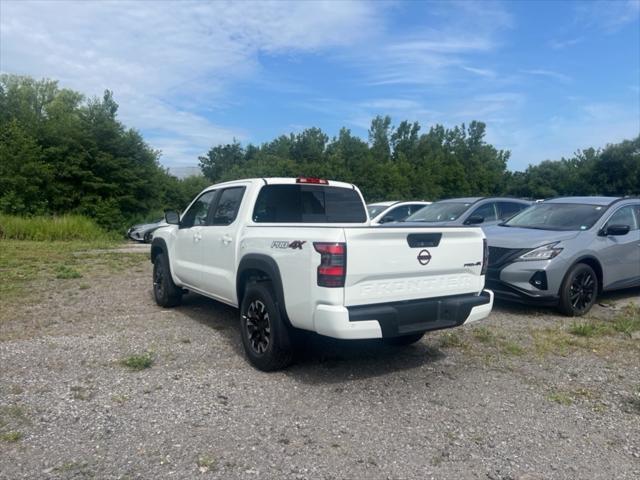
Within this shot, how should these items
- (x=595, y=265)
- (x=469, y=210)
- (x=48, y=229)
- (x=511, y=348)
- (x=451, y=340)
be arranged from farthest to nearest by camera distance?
(x=48, y=229) < (x=469, y=210) < (x=595, y=265) < (x=451, y=340) < (x=511, y=348)

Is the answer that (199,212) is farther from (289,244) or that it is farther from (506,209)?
(506,209)

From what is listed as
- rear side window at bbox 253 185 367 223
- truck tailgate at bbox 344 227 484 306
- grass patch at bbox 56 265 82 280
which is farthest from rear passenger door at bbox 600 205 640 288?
grass patch at bbox 56 265 82 280

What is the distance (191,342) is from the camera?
619 cm

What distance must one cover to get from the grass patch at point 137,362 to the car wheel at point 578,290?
5188mm

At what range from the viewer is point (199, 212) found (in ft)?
23.5

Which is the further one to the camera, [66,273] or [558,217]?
[66,273]

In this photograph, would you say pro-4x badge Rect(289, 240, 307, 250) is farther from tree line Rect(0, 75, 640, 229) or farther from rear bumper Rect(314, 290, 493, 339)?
tree line Rect(0, 75, 640, 229)

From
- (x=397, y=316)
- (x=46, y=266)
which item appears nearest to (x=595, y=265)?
(x=397, y=316)

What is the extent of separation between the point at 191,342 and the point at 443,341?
277 centimetres

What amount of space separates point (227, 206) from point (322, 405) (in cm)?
282

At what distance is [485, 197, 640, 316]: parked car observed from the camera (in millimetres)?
A: 7340

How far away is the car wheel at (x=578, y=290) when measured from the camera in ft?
24.1

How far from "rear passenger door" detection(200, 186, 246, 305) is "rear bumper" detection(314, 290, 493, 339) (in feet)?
5.81

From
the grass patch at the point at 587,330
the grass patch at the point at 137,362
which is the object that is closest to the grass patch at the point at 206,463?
the grass patch at the point at 137,362
